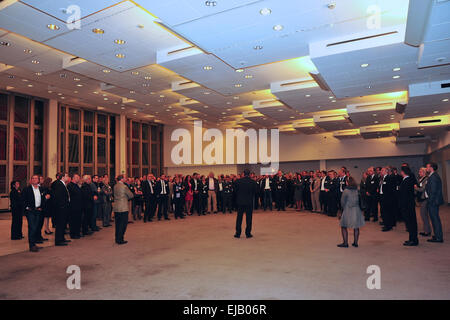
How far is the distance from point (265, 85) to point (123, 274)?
808 cm

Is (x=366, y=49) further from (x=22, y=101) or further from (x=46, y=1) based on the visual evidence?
(x=22, y=101)

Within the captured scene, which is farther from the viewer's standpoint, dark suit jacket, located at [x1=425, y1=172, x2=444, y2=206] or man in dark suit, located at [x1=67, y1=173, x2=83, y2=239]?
man in dark suit, located at [x1=67, y1=173, x2=83, y2=239]

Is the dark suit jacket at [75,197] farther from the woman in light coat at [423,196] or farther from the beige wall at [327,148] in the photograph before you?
the beige wall at [327,148]

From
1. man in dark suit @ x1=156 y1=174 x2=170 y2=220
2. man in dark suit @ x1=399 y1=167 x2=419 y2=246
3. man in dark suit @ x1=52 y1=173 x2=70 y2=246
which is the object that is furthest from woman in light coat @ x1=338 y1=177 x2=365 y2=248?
man in dark suit @ x1=156 y1=174 x2=170 y2=220

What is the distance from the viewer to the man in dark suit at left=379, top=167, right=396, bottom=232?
28.4 feet

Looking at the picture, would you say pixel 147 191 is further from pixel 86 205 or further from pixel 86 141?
pixel 86 141

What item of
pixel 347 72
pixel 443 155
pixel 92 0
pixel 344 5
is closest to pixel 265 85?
pixel 347 72

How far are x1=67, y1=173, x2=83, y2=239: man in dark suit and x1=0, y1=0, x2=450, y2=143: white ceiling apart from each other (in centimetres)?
322

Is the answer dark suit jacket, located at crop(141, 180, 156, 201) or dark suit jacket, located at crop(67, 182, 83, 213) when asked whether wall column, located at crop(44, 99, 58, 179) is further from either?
dark suit jacket, located at crop(67, 182, 83, 213)

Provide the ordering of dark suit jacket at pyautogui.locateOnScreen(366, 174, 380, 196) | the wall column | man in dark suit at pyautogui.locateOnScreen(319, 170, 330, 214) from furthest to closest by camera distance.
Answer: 1. the wall column
2. man in dark suit at pyautogui.locateOnScreen(319, 170, 330, 214)
3. dark suit jacket at pyautogui.locateOnScreen(366, 174, 380, 196)

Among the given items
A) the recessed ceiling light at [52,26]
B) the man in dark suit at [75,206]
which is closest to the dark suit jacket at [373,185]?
the man in dark suit at [75,206]

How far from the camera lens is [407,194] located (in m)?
6.84

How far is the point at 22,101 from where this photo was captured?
15.3 metres

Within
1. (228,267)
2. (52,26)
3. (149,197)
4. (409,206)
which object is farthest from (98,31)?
(409,206)
